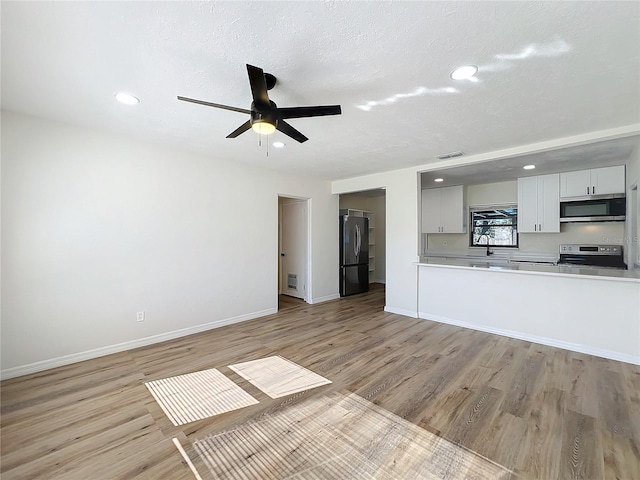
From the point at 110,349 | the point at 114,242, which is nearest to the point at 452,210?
the point at 114,242

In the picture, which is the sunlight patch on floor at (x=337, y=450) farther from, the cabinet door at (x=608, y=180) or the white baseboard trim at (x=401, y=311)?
the cabinet door at (x=608, y=180)

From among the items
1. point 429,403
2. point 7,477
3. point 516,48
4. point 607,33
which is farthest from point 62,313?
point 607,33

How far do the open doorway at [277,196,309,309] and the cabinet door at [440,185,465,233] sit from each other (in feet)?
10.1

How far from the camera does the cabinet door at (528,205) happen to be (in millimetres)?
5152

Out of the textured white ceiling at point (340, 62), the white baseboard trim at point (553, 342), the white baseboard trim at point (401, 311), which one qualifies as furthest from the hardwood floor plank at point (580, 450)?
the white baseboard trim at point (401, 311)

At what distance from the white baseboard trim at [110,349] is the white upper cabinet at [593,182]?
5.83m

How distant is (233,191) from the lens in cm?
434

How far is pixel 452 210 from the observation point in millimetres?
6105

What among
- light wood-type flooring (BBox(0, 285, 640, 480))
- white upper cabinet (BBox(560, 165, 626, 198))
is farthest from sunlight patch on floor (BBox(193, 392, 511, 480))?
white upper cabinet (BBox(560, 165, 626, 198))

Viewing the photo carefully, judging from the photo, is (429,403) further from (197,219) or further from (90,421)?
(197,219)

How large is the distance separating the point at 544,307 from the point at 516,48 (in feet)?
10.4

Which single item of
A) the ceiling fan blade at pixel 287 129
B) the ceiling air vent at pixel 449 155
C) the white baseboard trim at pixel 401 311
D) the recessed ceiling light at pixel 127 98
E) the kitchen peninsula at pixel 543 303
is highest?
the recessed ceiling light at pixel 127 98

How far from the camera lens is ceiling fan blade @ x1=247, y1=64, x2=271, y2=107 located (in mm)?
1639

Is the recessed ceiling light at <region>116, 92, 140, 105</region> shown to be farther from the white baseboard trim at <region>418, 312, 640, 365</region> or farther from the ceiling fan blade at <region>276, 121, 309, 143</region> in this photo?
the white baseboard trim at <region>418, 312, 640, 365</region>
